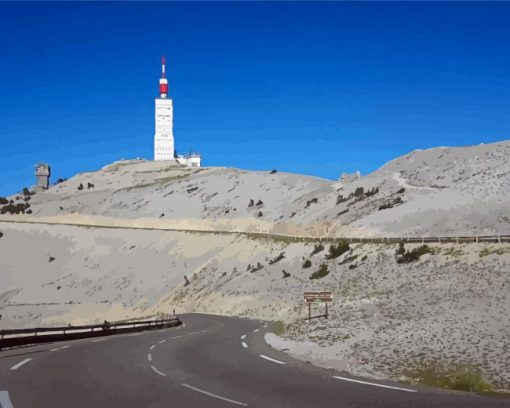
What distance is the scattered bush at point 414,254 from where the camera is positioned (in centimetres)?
4518

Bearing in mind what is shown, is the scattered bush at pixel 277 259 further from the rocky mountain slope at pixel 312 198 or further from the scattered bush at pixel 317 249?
the rocky mountain slope at pixel 312 198

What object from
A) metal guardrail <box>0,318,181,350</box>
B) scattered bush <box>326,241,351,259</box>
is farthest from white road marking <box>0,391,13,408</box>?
scattered bush <box>326,241,351,259</box>

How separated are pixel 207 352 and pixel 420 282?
18.3m

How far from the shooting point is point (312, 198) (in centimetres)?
11394

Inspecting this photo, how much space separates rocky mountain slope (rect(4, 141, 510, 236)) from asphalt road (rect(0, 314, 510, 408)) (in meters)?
44.7

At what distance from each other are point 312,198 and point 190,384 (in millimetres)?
99471

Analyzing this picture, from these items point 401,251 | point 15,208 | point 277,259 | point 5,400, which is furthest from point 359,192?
point 5,400

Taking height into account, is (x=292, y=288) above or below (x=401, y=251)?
below

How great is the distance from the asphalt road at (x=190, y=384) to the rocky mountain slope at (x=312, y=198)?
4469 centimetres

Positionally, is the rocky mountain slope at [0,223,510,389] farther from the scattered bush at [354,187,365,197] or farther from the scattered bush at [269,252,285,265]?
the scattered bush at [354,187,365,197]

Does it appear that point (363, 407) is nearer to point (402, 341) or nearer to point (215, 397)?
point (215, 397)

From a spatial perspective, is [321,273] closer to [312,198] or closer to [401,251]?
[401,251]

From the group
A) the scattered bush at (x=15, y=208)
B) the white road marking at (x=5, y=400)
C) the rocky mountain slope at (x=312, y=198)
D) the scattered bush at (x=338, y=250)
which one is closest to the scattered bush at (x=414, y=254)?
the scattered bush at (x=338, y=250)

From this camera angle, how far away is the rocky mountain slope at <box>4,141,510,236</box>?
7081 cm
